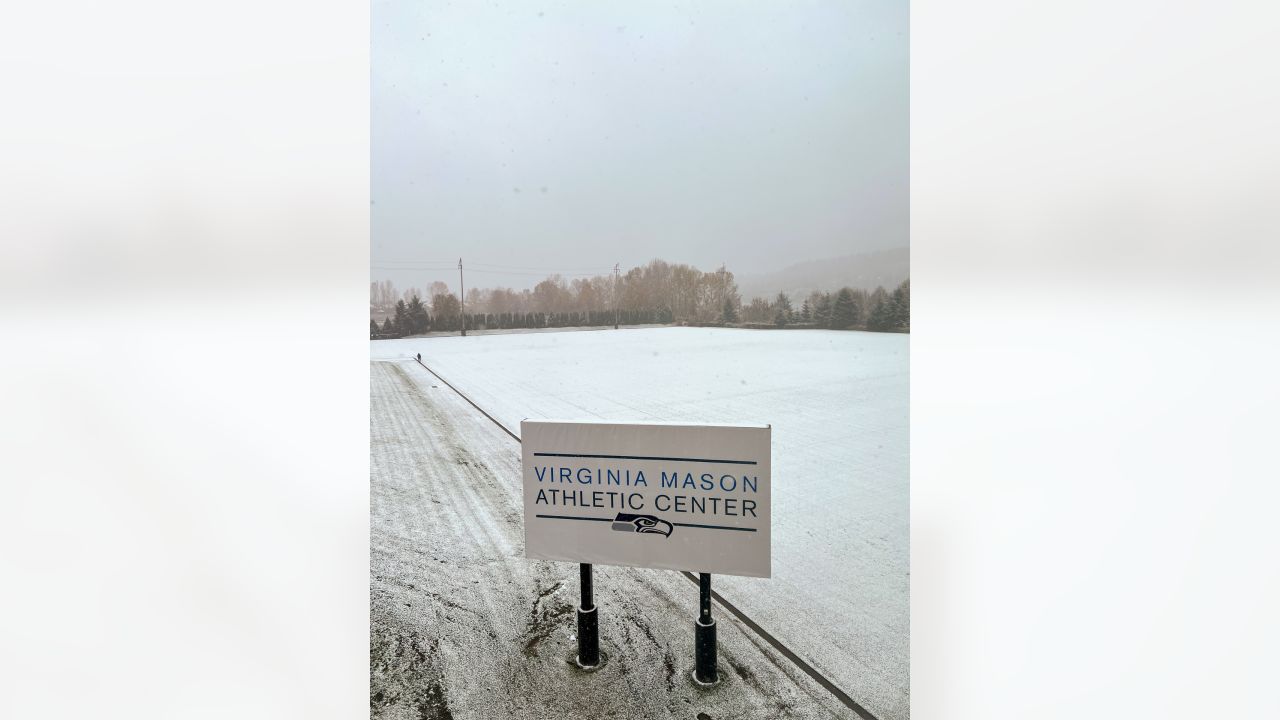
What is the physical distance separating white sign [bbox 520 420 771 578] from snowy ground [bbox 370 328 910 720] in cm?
50

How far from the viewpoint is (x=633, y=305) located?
2.46 meters

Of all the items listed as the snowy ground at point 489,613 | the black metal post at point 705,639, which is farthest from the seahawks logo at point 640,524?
the snowy ground at point 489,613

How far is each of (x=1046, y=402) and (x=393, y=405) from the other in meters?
2.52

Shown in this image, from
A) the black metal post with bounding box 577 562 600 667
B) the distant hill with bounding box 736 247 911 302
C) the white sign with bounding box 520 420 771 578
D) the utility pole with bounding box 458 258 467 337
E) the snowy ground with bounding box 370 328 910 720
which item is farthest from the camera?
the utility pole with bounding box 458 258 467 337

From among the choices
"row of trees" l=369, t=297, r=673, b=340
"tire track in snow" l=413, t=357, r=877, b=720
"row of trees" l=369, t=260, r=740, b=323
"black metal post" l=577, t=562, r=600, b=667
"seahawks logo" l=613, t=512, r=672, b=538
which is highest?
"row of trees" l=369, t=260, r=740, b=323

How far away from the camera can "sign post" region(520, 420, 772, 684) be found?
5.22 ft

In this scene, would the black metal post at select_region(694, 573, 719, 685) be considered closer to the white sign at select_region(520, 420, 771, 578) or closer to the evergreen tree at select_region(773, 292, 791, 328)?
the white sign at select_region(520, 420, 771, 578)

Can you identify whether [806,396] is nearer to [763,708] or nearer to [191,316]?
[763,708]

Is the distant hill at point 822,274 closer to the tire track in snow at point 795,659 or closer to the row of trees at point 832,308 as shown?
the row of trees at point 832,308

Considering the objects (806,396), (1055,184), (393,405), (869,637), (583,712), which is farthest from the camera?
(393,405)

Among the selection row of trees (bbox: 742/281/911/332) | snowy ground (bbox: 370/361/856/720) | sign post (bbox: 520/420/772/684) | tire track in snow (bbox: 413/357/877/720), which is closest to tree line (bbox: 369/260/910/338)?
row of trees (bbox: 742/281/911/332)

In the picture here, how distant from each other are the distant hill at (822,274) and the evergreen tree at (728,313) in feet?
0.18

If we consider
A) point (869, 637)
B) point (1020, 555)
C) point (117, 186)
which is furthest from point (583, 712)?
point (117, 186)

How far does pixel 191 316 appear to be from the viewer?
2355mm
